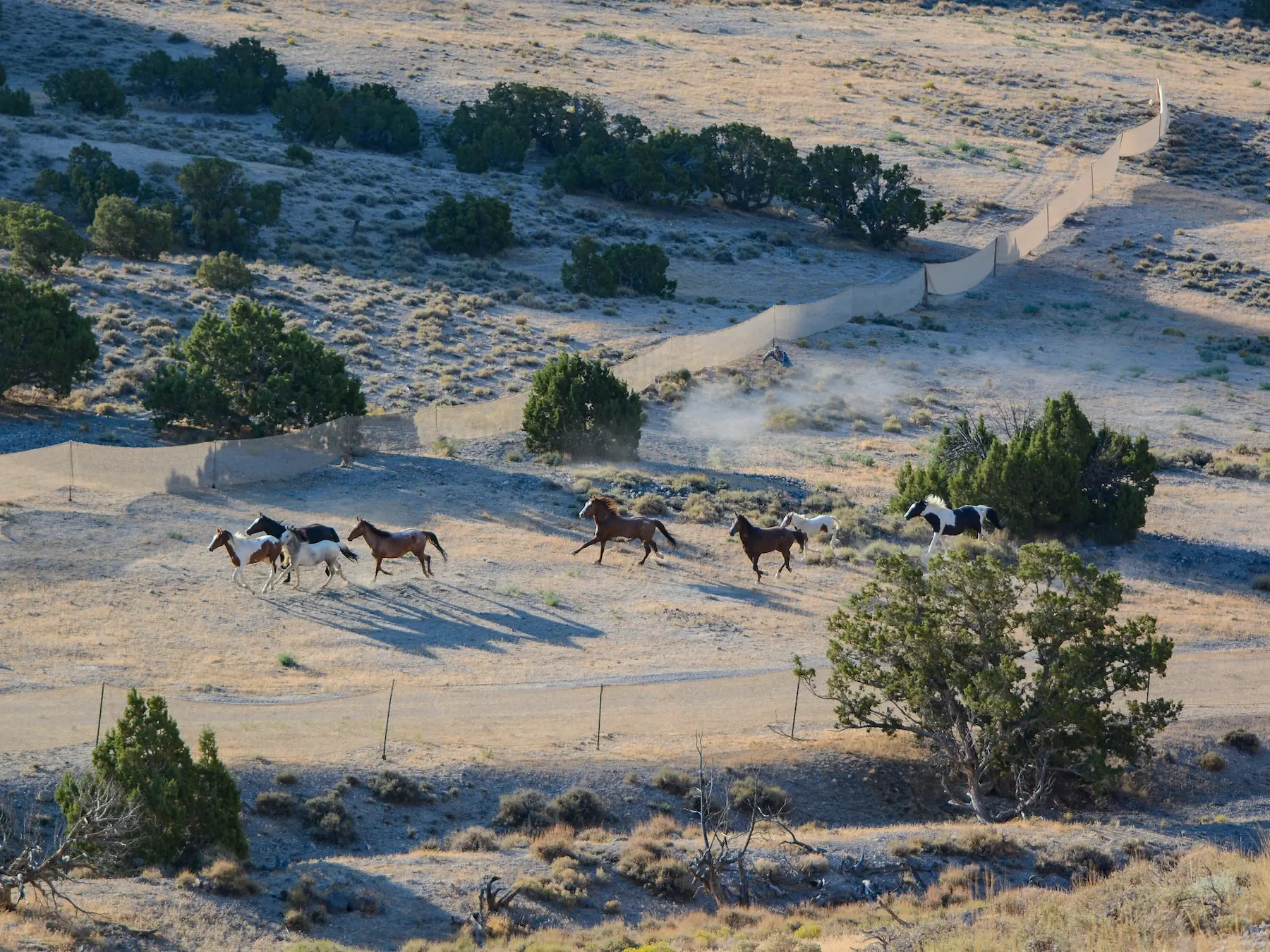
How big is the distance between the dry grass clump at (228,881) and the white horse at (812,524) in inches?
627

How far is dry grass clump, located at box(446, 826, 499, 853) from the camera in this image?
18906mm

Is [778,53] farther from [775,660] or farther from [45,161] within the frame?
[775,660]

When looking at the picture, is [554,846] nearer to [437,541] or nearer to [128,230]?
[437,541]

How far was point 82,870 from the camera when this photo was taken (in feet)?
57.3

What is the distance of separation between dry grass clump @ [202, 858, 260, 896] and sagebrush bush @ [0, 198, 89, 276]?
36.8 metres

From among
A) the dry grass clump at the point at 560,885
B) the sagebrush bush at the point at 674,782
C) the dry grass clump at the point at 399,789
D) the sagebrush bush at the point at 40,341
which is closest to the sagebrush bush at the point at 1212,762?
the sagebrush bush at the point at 674,782

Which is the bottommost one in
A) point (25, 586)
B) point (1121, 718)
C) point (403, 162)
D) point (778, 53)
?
point (25, 586)

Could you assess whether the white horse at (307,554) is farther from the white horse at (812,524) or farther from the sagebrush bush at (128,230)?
the sagebrush bush at (128,230)

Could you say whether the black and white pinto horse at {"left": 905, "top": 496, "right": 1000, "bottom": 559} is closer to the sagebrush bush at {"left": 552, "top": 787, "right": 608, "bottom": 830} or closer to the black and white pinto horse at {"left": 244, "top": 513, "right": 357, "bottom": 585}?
the black and white pinto horse at {"left": 244, "top": 513, "right": 357, "bottom": 585}

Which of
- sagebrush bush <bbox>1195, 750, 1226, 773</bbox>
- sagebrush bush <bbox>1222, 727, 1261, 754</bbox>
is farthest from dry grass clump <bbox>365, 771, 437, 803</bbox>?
sagebrush bush <bbox>1222, 727, 1261, 754</bbox>

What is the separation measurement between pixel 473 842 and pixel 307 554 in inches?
414

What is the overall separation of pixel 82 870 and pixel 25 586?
38.0 feet

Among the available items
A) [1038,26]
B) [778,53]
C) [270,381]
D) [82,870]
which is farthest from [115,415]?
[1038,26]

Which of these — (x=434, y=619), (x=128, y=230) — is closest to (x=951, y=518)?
(x=434, y=619)
